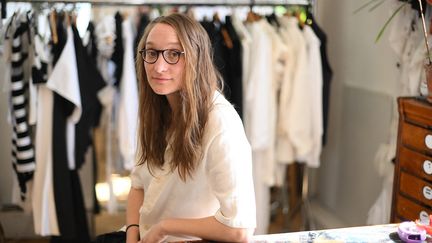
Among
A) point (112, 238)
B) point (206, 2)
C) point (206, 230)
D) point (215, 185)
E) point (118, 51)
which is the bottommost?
point (112, 238)

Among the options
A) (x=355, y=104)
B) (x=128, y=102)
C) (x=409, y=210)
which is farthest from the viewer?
(x=355, y=104)

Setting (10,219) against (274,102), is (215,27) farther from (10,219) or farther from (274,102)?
(10,219)

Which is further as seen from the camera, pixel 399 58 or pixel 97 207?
pixel 97 207

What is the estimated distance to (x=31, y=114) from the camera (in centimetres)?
228

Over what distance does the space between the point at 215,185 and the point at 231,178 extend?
60 mm

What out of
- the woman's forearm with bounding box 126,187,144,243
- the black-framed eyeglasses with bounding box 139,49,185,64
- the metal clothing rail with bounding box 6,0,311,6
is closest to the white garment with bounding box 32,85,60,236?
the metal clothing rail with bounding box 6,0,311,6

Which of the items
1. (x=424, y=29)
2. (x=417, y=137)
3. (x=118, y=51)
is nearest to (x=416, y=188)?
(x=417, y=137)

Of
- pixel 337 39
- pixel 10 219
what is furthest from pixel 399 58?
pixel 10 219

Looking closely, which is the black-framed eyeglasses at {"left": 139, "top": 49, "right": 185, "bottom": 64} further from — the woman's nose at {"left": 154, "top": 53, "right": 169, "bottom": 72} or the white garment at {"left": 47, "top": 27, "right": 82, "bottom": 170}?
the white garment at {"left": 47, "top": 27, "right": 82, "bottom": 170}

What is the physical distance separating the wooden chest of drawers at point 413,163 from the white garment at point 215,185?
695 mm

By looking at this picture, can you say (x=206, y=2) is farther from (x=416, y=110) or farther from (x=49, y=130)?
(x=416, y=110)

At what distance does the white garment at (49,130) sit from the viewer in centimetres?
223

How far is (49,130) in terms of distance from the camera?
7.60 ft

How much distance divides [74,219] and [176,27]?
1636 mm
